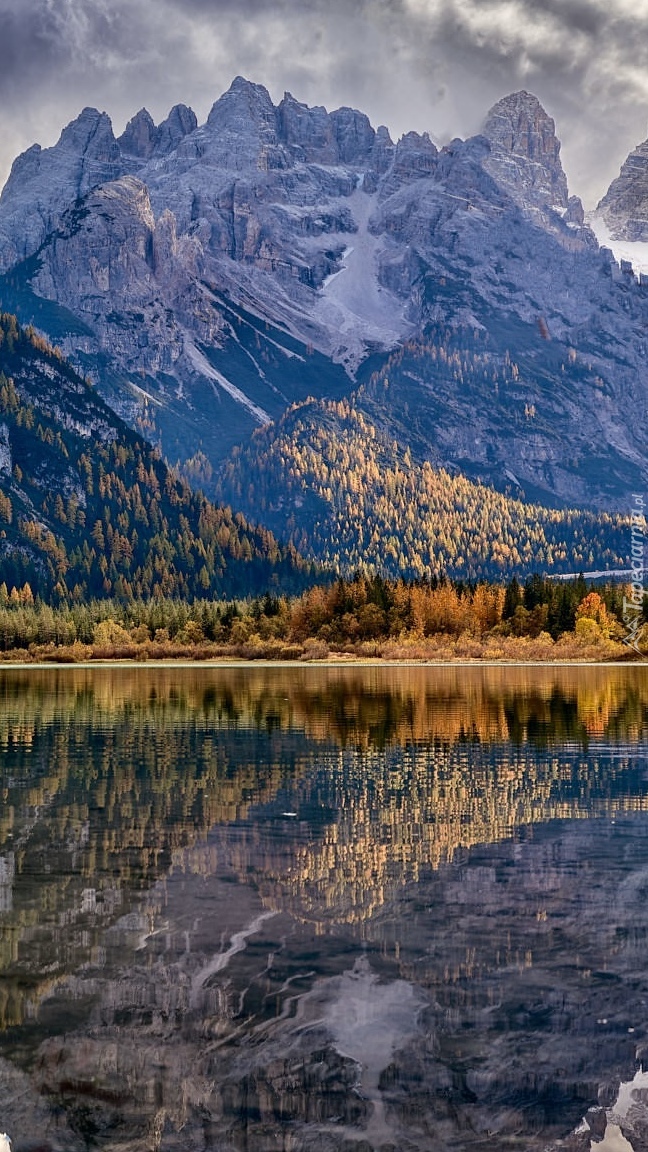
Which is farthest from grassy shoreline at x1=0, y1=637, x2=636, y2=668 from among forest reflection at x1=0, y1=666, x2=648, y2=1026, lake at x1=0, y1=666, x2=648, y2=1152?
lake at x1=0, y1=666, x2=648, y2=1152

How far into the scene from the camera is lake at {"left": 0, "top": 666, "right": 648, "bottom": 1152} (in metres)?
16.3

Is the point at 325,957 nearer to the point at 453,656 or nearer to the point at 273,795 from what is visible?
the point at 273,795

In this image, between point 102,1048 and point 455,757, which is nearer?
point 102,1048

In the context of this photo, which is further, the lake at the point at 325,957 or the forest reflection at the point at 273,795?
the forest reflection at the point at 273,795

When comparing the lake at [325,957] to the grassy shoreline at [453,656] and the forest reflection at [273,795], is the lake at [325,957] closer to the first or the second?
the forest reflection at [273,795]

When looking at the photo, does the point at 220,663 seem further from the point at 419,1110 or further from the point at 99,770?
the point at 419,1110

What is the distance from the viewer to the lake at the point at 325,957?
16.3 meters

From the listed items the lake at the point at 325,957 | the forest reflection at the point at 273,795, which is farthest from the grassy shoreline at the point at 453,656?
the lake at the point at 325,957

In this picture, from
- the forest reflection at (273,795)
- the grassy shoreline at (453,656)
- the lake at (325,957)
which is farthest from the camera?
the grassy shoreline at (453,656)

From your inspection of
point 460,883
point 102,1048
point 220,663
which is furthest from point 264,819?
point 220,663

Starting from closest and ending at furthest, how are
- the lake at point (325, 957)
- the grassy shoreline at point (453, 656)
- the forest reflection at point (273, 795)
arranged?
the lake at point (325, 957) < the forest reflection at point (273, 795) < the grassy shoreline at point (453, 656)

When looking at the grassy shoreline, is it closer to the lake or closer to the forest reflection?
the forest reflection

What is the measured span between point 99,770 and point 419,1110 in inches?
1421

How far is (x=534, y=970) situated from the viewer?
21.5 m
